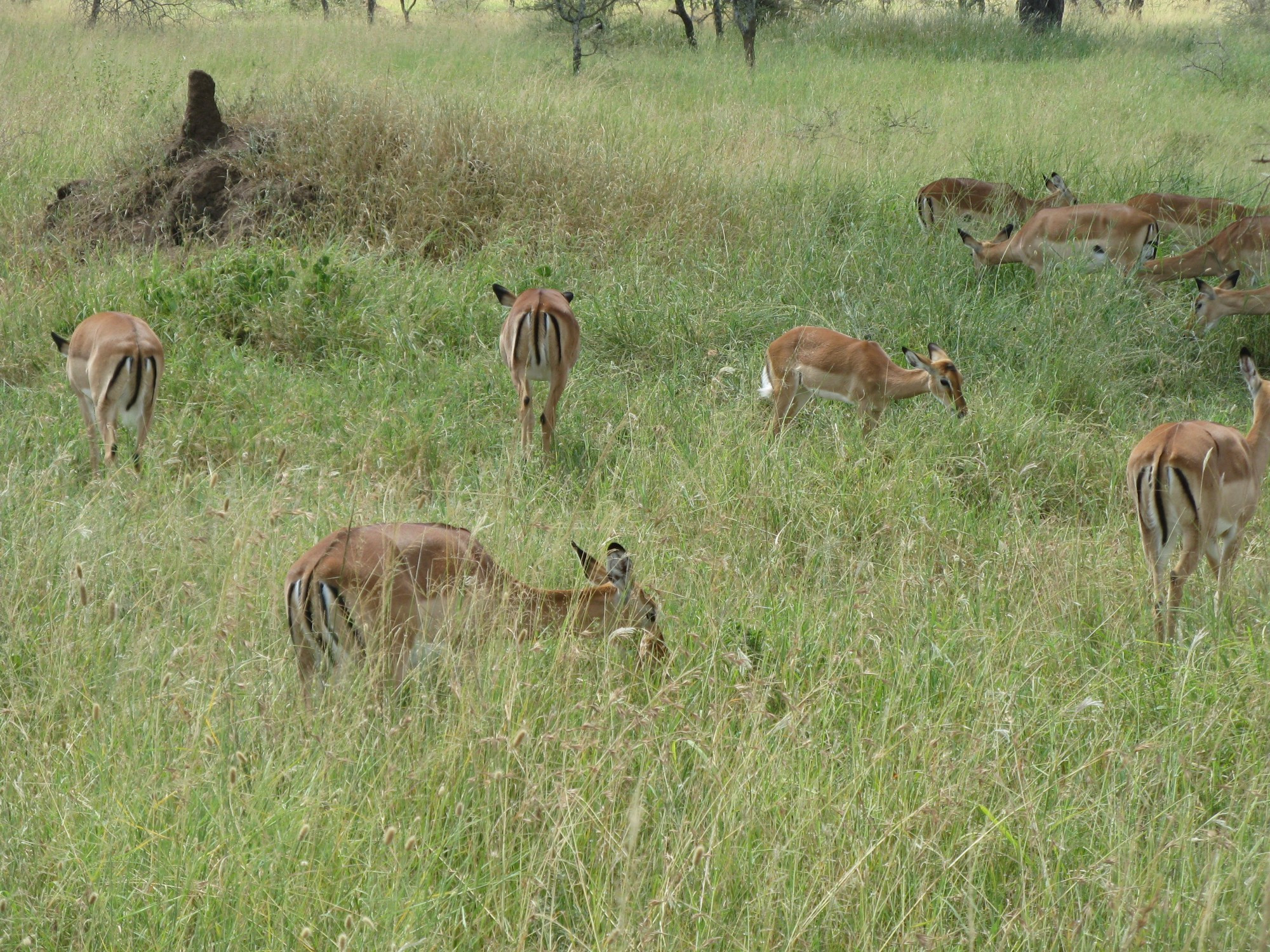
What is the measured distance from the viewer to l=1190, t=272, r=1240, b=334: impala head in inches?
270

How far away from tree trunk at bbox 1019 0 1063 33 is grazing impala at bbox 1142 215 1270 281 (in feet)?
39.1

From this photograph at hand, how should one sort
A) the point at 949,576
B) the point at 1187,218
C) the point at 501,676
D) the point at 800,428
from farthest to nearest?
the point at 1187,218
the point at 800,428
the point at 949,576
the point at 501,676

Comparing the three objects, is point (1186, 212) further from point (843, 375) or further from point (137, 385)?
point (137, 385)

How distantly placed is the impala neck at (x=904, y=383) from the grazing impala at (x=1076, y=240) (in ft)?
6.88

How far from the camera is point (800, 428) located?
19.1 ft

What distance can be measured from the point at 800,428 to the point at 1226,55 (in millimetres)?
12869

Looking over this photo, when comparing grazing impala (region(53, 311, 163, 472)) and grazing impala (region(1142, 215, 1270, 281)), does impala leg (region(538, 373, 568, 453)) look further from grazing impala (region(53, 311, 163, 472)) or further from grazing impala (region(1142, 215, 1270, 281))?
grazing impala (region(1142, 215, 1270, 281))

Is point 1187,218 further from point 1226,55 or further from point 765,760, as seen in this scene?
point 1226,55

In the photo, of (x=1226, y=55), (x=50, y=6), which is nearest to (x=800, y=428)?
(x=1226, y=55)

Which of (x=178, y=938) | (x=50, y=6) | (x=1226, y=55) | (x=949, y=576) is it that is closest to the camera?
(x=178, y=938)

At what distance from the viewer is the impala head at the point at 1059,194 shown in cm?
883

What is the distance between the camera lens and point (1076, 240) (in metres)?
7.70

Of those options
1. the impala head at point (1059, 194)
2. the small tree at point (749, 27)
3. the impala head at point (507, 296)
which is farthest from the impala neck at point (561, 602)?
the small tree at point (749, 27)

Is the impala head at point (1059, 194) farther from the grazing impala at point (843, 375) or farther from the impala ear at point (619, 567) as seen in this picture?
the impala ear at point (619, 567)
